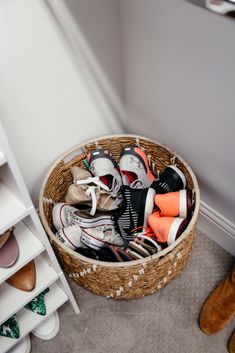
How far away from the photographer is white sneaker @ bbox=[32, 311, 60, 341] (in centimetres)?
101

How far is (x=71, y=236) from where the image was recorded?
963 millimetres

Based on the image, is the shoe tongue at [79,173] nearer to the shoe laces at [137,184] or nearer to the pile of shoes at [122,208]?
the pile of shoes at [122,208]

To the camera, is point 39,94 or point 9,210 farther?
point 39,94

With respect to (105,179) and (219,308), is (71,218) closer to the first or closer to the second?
(105,179)

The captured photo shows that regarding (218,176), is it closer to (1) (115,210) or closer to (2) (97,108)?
(1) (115,210)

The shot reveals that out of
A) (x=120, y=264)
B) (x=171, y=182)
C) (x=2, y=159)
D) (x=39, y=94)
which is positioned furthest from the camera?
(x=171, y=182)

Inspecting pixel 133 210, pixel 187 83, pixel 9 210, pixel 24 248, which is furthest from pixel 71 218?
pixel 187 83

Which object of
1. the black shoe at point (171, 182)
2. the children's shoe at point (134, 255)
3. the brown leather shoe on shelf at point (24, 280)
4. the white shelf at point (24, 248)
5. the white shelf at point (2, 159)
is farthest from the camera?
the black shoe at point (171, 182)

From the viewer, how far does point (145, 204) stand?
100 cm

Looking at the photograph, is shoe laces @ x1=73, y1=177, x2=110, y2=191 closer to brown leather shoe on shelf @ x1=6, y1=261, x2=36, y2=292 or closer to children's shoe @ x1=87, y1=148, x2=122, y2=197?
children's shoe @ x1=87, y1=148, x2=122, y2=197

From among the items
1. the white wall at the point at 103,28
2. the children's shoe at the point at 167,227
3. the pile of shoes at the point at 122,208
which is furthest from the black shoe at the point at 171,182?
the white wall at the point at 103,28

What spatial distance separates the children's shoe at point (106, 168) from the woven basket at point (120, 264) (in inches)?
1.6

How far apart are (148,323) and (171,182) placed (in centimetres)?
42

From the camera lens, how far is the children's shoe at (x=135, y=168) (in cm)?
110
